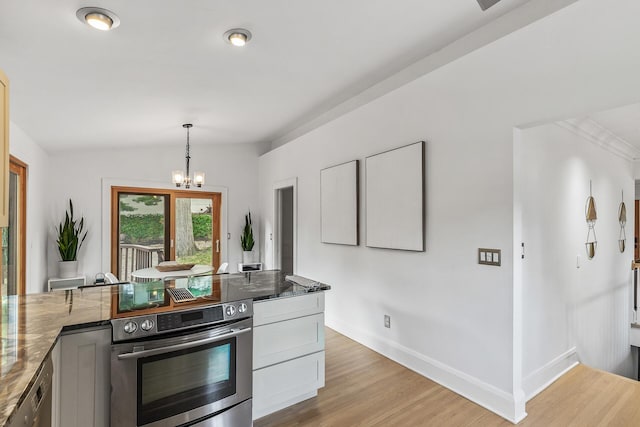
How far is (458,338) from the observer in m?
2.66

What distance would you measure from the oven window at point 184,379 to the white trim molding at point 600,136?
3.33 m

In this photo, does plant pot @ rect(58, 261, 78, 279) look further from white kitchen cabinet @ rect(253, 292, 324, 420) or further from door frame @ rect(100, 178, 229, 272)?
white kitchen cabinet @ rect(253, 292, 324, 420)

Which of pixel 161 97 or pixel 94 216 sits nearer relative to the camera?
pixel 161 97

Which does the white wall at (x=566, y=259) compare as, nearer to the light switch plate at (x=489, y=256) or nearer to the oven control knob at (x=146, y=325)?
the light switch plate at (x=489, y=256)

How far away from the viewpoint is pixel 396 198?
3.18 metres

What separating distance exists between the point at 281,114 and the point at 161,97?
1.65m

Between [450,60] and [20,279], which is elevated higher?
[450,60]

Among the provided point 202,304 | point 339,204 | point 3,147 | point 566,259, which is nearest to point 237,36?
point 3,147

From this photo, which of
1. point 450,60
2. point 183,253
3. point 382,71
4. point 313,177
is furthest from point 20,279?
point 450,60

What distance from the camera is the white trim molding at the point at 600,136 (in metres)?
3.19

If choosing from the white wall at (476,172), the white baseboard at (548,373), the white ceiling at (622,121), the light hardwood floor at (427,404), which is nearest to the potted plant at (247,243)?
the white wall at (476,172)

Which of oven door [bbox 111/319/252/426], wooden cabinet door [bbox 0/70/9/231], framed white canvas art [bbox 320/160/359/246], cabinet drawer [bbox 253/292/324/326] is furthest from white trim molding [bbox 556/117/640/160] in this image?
wooden cabinet door [bbox 0/70/9/231]

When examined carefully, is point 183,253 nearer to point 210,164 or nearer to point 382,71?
point 210,164

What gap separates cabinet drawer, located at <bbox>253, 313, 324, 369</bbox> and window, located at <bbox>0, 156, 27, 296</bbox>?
102 inches
